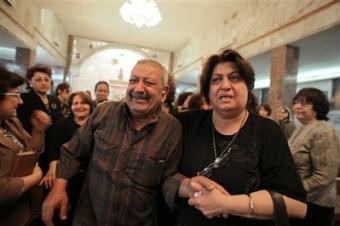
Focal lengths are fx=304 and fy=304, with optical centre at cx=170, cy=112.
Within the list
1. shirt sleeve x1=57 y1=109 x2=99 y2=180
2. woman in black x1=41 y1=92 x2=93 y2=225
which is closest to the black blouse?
shirt sleeve x1=57 y1=109 x2=99 y2=180

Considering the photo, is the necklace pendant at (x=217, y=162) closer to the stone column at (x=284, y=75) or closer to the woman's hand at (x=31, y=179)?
the woman's hand at (x=31, y=179)

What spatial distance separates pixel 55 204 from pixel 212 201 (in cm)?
82

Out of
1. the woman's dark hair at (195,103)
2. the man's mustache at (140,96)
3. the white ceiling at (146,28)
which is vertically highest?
the white ceiling at (146,28)

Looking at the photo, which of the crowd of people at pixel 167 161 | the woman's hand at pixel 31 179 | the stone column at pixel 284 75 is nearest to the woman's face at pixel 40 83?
the crowd of people at pixel 167 161

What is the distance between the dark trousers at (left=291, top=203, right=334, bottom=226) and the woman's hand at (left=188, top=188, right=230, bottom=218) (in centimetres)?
155

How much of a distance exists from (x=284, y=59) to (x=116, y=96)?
621 cm

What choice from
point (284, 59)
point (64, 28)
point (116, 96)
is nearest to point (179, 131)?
point (284, 59)

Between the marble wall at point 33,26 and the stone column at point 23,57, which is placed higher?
the marble wall at point 33,26

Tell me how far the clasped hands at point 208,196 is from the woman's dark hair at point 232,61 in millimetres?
543

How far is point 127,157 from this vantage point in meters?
1.61

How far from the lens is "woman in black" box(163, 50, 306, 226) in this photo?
4.23 feet

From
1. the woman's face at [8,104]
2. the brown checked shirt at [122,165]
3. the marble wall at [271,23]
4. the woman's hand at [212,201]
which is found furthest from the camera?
the marble wall at [271,23]

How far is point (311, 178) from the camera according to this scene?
8.01ft

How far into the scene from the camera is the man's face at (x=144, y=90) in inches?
65.2
